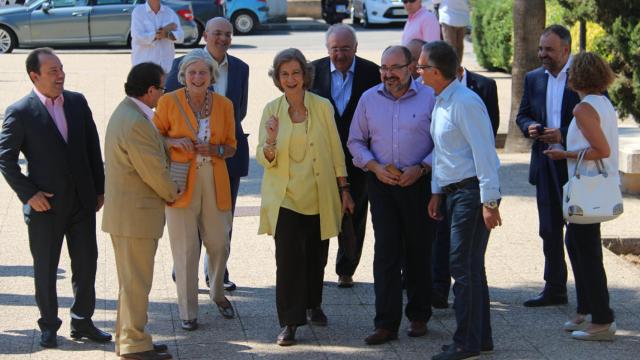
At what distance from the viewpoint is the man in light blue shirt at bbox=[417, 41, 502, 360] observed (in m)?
6.16

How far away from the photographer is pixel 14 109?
6.48 meters

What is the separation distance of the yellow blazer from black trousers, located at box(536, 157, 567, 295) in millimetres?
1478

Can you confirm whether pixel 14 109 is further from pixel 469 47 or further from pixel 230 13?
pixel 230 13

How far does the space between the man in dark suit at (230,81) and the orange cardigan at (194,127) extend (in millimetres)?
642

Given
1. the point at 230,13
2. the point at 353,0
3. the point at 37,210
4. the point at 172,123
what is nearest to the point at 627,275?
the point at 172,123

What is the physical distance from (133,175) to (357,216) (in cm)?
223

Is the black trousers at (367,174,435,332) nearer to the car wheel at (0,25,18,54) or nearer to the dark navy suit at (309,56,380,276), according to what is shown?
the dark navy suit at (309,56,380,276)

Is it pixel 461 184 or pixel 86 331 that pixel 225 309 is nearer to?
pixel 86 331

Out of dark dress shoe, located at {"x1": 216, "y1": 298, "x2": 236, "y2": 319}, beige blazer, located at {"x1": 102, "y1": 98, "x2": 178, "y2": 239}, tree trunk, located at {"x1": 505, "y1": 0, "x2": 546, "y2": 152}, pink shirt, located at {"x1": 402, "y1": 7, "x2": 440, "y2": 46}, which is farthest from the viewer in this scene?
tree trunk, located at {"x1": 505, "y1": 0, "x2": 546, "y2": 152}

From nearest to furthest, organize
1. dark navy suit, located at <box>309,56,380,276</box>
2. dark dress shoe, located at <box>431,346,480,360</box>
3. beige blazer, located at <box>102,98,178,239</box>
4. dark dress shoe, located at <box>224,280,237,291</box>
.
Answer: beige blazer, located at <box>102,98,178,239</box>
dark dress shoe, located at <box>431,346,480,360</box>
dark navy suit, located at <box>309,56,380,276</box>
dark dress shoe, located at <box>224,280,237,291</box>

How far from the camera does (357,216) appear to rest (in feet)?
26.1

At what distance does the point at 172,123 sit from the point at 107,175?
762 mm

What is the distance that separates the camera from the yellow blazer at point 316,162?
676 cm

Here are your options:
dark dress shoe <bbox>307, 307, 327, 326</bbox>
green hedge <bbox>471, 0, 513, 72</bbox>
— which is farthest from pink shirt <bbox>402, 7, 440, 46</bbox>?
green hedge <bbox>471, 0, 513, 72</bbox>
